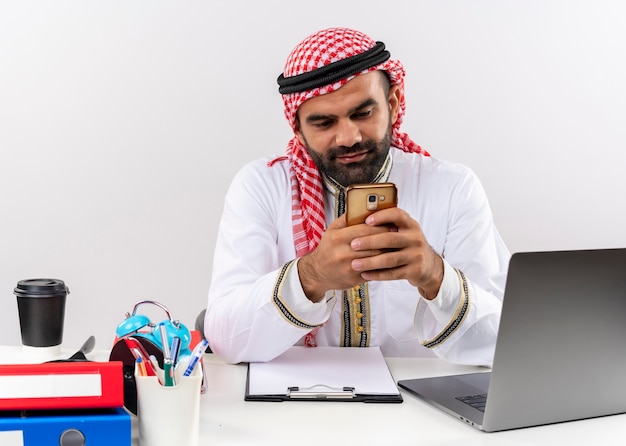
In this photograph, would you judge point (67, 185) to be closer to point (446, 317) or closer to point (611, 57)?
point (446, 317)

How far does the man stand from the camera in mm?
1591

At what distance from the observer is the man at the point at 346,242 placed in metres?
1.59

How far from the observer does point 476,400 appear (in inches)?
55.6

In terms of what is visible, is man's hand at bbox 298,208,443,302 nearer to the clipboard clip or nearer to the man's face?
the clipboard clip

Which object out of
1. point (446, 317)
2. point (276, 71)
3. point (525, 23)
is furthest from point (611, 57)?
point (446, 317)

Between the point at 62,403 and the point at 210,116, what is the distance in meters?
2.02

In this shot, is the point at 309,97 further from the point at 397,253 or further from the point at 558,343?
the point at 558,343

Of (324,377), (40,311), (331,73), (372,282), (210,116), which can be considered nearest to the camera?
(324,377)

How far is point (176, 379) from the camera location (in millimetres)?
1129

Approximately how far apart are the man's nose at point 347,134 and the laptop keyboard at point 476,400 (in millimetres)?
732

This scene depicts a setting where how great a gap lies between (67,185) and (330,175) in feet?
4.52

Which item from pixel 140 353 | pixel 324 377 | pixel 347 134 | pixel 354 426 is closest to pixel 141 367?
pixel 140 353

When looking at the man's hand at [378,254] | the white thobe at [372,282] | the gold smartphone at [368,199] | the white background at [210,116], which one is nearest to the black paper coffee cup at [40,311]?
the white thobe at [372,282]

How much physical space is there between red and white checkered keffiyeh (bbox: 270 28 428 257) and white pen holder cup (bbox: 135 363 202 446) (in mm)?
928
